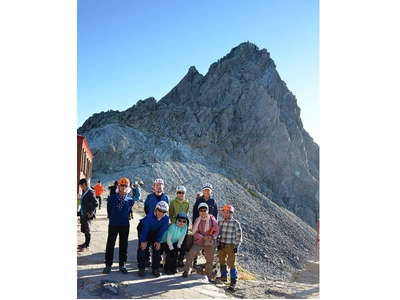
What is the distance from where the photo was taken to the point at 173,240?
354 inches

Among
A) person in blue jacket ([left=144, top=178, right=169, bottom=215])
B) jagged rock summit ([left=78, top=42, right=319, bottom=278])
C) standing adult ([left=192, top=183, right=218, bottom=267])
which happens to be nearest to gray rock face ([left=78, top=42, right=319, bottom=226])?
jagged rock summit ([left=78, top=42, right=319, bottom=278])

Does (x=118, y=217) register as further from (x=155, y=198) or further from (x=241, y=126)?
(x=241, y=126)

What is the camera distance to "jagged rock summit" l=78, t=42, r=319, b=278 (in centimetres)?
4534

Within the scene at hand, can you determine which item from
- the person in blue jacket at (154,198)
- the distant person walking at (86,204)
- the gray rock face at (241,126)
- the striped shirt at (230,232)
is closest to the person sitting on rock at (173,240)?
the person in blue jacket at (154,198)

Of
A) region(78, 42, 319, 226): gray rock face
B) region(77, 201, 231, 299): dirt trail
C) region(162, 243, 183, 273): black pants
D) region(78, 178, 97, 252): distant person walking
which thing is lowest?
region(77, 201, 231, 299): dirt trail

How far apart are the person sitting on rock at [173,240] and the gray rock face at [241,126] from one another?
52.2 meters

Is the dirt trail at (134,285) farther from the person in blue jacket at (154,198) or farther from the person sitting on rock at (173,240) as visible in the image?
the person in blue jacket at (154,198)

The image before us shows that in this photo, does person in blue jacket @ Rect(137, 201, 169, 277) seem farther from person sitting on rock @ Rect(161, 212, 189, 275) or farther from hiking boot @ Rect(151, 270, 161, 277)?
person sitting on rock @ Rect(161, 212, 189, 275)

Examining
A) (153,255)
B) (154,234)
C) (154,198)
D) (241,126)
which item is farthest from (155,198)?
(241,126)

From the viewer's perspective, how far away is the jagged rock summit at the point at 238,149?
4534 cm
